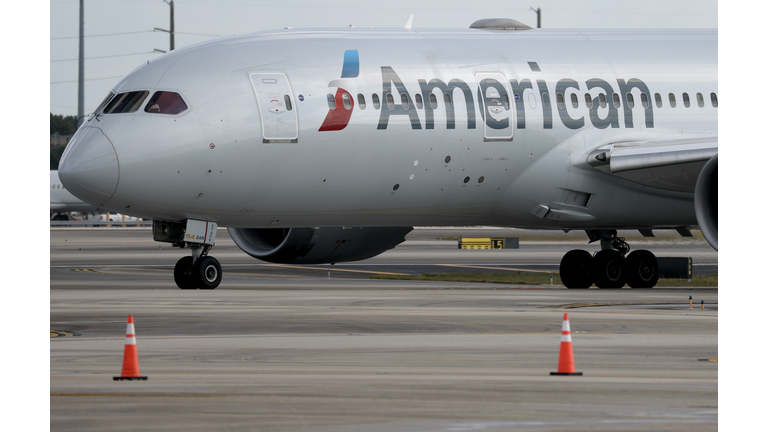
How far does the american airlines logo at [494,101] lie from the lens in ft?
66.9

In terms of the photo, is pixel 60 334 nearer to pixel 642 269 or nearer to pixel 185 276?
pixel 185 276

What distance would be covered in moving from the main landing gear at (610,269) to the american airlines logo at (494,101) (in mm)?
2939

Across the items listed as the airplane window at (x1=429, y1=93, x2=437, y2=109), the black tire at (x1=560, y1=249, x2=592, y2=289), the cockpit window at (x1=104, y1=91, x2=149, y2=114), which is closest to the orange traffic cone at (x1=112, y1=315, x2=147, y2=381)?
the cockpit window at (x1=104, y1=91, x2=149, y2=114)

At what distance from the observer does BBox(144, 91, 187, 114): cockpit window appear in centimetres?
1938

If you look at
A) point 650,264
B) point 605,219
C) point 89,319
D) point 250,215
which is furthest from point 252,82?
point 650,264

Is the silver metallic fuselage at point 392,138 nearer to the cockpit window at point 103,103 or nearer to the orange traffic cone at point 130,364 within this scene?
the cockpit window at point 103,103

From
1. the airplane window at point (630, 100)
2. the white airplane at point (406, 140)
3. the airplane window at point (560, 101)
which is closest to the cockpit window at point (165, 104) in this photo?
the white airplane at point (406, 140)

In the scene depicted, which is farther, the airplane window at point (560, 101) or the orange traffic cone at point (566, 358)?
the airplane window at point (560, 101)

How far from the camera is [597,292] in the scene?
2183 centimetres

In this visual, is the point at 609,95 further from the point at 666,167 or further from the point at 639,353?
the point at 639,353

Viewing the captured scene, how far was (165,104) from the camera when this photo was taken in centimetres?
1944

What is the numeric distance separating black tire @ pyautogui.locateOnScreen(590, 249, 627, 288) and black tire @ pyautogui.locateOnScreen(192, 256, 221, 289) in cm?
804

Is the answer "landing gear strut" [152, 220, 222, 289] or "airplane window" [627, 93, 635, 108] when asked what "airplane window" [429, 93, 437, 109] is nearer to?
"airplane window" [627, 93, 635, 108]
